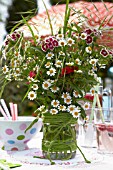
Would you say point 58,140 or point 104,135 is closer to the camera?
point 58,140

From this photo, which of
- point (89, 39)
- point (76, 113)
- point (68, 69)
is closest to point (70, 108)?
point (76, 113)

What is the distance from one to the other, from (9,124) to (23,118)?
0.57 feet

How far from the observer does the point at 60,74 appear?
172 cm

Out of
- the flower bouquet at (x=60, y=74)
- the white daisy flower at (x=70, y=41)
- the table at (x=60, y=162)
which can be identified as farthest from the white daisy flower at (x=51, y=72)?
the table at (x=60, y=162)

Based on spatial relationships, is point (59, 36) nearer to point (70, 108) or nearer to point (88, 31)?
point (88, 31)

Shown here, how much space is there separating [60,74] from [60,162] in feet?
1.00

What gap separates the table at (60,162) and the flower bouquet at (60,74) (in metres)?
0.05

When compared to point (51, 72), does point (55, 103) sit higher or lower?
lower

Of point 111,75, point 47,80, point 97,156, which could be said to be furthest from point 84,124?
point 111,75

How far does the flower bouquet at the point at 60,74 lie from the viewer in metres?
1.71

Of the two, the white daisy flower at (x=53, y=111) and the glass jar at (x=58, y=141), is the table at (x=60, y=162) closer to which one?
the glass jar at (x=58, y=141)

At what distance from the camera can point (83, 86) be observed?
175 cm

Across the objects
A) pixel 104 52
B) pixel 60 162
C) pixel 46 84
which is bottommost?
pixel 60 162

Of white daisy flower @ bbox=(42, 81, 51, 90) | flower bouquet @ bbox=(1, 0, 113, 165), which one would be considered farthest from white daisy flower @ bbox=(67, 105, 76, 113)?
white daisy flower @ bbox=(42, 81, 51, 90)
